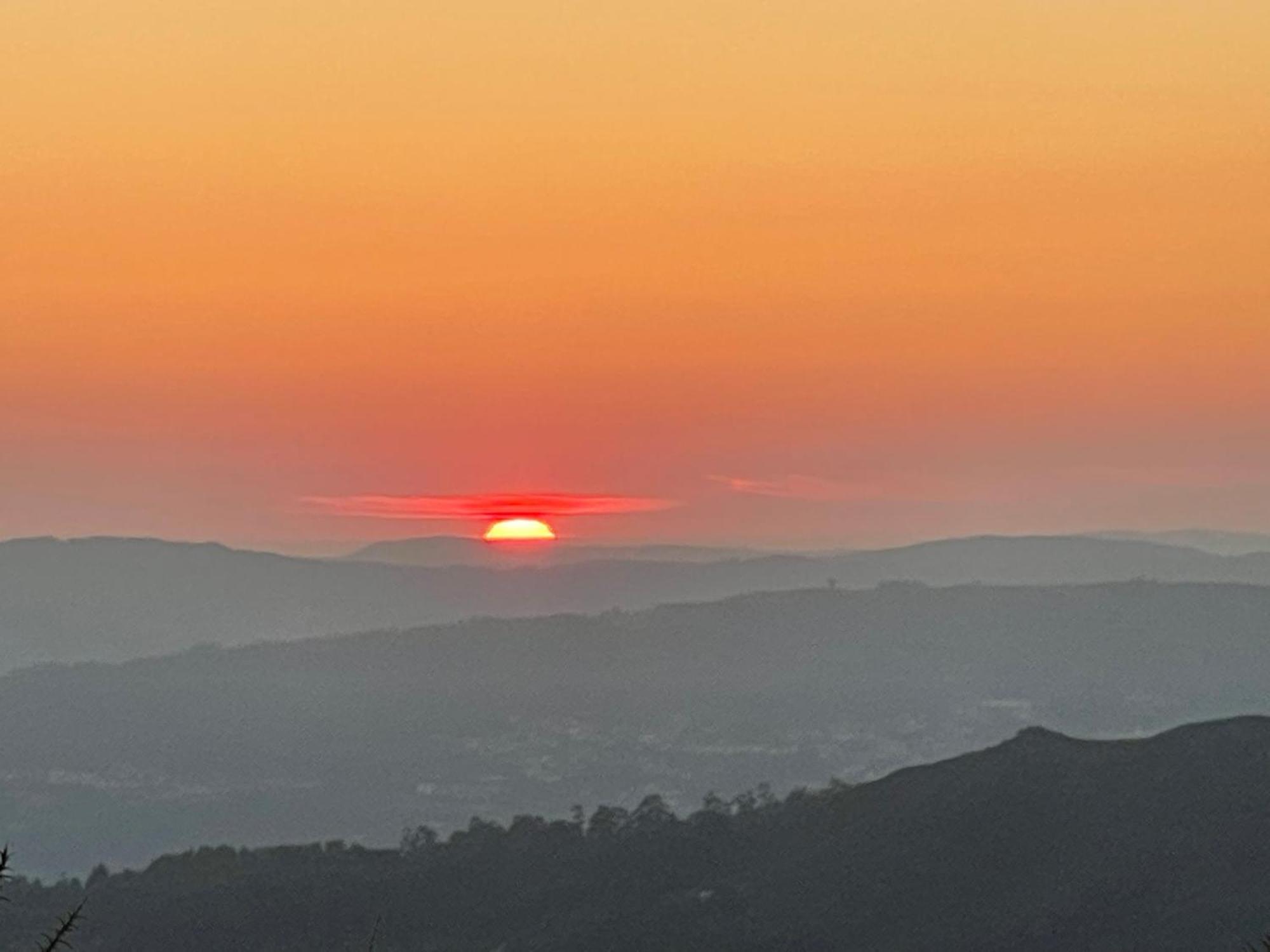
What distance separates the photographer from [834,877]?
139 meters

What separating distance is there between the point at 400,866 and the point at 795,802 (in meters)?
26.8

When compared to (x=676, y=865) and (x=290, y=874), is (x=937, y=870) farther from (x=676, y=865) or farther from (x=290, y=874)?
(x=290, y=874)

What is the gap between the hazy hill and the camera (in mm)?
124062

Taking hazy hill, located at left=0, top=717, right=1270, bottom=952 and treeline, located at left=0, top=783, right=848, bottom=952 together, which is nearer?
hazy hill, located at left=0, top=717, right=1270, bottom=952

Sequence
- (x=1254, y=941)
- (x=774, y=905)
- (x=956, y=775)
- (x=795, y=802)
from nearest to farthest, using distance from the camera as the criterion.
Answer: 1. (x=1254, y=941)
2. (x=774, y=905)
3. (x=956, y=775)
4. (x=795, y=802)

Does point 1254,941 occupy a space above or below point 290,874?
below

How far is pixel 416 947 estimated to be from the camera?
13912 cm

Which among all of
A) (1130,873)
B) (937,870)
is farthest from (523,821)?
(1130,873)

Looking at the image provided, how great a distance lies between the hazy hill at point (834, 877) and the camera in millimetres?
124062

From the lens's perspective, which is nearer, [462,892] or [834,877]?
[834,877]

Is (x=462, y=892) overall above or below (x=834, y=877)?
above

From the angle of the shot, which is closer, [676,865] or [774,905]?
[774,905]

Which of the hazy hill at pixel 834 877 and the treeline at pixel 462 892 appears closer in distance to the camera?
the hazy hill at pixel 834 877

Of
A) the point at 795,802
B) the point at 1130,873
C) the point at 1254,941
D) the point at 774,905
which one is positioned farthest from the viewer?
A: the point at 795,802
